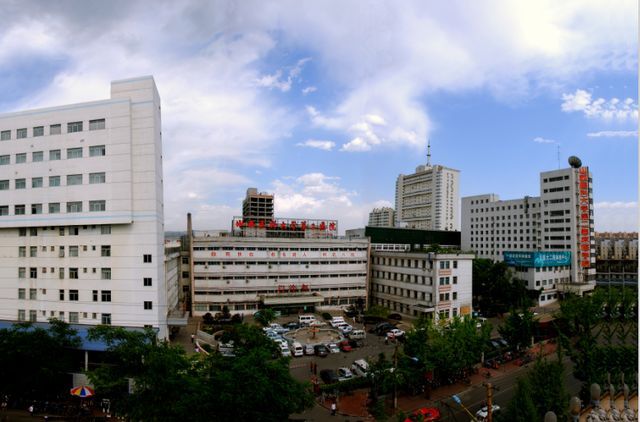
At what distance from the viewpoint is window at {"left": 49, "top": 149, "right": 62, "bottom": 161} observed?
23.9 metres

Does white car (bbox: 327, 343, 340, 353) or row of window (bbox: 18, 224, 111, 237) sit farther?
white car (bbox: 327, 343, 340, 353)

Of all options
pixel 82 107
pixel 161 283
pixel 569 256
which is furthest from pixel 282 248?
pixel 569 256

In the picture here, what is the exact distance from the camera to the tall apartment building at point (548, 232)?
4772 cm

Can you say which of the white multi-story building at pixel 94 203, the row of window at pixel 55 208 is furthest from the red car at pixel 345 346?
the row of window at pixel 55 208

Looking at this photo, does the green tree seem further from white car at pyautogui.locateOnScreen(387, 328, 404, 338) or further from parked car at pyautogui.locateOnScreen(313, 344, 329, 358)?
white car at pyautogui.locateOnScreen(387, 328, 404, 338)

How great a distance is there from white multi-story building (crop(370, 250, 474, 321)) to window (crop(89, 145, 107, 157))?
2752cm

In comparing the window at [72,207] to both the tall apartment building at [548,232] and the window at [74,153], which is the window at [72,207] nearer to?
the window at [74,153]

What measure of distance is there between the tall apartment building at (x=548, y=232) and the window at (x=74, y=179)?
4563cm

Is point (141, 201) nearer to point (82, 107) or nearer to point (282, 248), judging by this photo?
point (82, 107)

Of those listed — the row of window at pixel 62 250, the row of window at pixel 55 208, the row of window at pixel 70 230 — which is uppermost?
the row of window at pixel 55 208

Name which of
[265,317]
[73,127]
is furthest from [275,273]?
[73,127]

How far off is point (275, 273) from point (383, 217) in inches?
3480

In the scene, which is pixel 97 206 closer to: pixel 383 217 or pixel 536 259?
pixel 536 259

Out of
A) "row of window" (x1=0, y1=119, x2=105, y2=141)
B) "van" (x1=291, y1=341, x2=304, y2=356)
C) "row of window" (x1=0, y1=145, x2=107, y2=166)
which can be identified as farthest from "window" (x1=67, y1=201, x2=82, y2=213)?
"van" (x1=291, y1=341, x2=304, y2=356)
